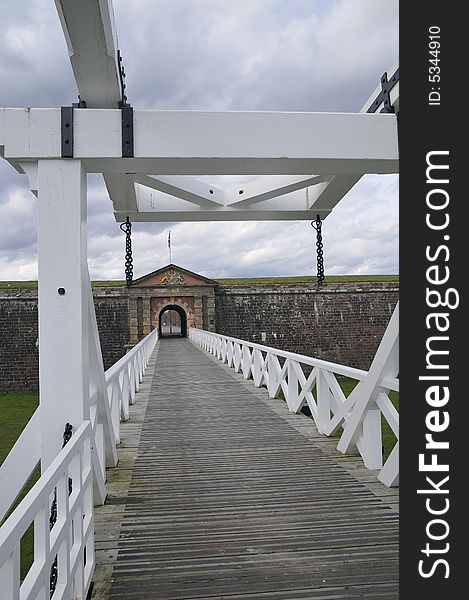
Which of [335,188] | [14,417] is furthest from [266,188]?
[14,417]

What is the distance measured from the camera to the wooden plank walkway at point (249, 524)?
235 centimetres

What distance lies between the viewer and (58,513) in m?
1.90

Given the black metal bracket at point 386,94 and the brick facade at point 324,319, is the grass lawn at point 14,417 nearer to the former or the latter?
the black metal bracket at point 386,94

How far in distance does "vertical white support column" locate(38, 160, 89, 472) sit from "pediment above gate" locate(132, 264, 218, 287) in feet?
68.3

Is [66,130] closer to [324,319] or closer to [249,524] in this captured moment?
[249,524]

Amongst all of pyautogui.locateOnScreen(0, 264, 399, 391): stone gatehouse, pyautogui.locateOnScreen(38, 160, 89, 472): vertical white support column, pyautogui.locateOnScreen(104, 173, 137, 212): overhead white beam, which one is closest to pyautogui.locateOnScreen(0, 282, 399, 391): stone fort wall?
pyautogui.locateOnScreen(0, 264, 399, 391): stone gatehouse

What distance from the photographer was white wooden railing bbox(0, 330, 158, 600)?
1.39 meters

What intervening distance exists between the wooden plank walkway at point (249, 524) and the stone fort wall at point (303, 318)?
53.4 ft

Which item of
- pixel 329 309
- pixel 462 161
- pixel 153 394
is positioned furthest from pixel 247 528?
pixel 329 309

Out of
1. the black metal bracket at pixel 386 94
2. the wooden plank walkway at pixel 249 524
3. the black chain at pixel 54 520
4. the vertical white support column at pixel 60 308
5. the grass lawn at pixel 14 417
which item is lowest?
the grass lawn at pixel 14 417

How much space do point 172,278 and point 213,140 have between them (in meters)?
21.3

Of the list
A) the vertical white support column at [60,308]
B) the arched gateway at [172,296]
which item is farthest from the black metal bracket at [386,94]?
the arched gateway at [172,296]

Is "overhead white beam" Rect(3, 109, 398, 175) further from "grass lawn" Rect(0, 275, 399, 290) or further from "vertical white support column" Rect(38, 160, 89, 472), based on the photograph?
"grass lawn" Rect(0, 275, 399, 290)

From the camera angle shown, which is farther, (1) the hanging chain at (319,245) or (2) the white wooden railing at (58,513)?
(1) the hanging chain at (319,245)
